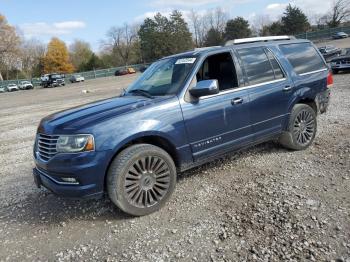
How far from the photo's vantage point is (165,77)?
4.92 meters

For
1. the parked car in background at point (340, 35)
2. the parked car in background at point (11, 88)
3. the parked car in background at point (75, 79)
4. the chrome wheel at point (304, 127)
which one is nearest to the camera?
the chrome wheel at point (304, 127)

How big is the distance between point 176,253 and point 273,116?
9.28 ft

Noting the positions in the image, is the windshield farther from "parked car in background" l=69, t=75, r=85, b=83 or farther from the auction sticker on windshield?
"parked car in background" l=69, t=75, r=85, b=83

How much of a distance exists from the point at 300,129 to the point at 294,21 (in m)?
74.2

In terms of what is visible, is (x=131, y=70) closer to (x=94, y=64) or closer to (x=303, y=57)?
(x=94, y=64)

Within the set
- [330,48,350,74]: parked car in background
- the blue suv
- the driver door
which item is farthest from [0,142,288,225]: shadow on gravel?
[330,48,350,74]: parked car in background

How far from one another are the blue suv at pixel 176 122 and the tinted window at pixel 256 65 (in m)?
0.02

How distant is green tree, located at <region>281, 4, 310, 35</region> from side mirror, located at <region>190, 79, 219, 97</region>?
74592 millimetres

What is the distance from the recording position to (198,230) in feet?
12.2

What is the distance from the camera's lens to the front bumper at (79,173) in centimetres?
374

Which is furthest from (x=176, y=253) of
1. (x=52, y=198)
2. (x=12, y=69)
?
(x=12, y=69)

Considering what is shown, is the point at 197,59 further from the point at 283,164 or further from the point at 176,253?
the point at 176,253

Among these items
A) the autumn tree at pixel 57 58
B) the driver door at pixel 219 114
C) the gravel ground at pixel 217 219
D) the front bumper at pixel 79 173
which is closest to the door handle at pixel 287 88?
the driver door at pixel 219 114

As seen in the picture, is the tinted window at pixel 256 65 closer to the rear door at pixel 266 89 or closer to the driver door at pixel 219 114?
the rear door at pixel 266 89
